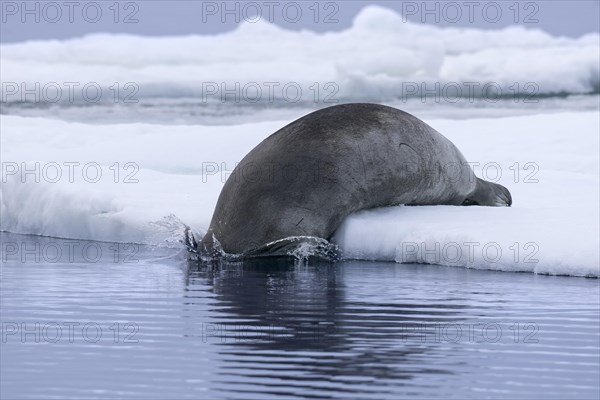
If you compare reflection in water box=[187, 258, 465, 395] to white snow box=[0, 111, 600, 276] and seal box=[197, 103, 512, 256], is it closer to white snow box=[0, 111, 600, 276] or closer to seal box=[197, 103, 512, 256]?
seal box=[197, 103, 512, 256]

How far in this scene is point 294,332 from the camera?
555cm

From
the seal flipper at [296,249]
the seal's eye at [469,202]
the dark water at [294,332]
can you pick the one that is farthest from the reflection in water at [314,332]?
the seal's eye at [469,202]

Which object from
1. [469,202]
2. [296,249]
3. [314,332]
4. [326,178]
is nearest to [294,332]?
[314,332]

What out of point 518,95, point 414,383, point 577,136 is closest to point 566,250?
point 414,383

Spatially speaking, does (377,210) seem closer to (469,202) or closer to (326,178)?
(326,178)

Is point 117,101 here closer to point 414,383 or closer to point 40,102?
point 40,102

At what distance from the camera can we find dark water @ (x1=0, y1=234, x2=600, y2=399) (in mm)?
4504

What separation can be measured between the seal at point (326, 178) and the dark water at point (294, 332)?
0.37 metres

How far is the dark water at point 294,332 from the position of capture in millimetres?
4504

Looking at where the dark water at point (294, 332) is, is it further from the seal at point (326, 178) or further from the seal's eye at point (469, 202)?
the seal's eye at point (469, 202)

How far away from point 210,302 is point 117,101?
89.2 feet

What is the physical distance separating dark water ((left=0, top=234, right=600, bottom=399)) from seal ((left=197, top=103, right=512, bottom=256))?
1.22 ft

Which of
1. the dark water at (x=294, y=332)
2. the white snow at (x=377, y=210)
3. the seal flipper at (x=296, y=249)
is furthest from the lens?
the seal flipper at (x=296, y=249)

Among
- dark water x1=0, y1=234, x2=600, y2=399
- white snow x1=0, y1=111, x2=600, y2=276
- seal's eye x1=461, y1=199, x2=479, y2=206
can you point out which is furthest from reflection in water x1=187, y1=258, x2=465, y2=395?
seal's eye x1=461, y1=199, x2=479, y2=206
